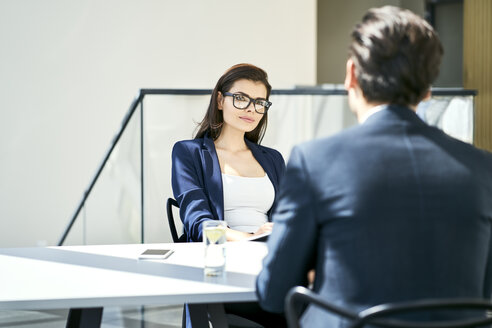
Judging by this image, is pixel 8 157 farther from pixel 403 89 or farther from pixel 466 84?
pixel 403 89

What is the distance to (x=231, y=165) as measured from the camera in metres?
2.56

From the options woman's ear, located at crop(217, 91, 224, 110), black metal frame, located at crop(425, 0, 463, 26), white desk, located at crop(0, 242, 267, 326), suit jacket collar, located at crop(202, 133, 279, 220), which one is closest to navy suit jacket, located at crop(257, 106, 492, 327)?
white desk, located at crop(0, 242, 267, 326)

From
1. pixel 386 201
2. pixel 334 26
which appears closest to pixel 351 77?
pixel 386 201

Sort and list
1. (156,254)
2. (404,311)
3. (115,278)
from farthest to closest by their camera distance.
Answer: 1. (156,254)
2. (115,278)
3. (404,311)

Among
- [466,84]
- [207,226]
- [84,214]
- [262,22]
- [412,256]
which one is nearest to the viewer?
[412,256]

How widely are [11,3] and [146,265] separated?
6830 millimetres

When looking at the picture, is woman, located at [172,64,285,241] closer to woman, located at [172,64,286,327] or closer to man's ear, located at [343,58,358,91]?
woman, located at [172,64,286,327]

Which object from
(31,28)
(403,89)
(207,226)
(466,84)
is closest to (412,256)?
(403,89)

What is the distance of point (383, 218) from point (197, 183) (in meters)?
1.39

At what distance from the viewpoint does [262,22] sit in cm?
806

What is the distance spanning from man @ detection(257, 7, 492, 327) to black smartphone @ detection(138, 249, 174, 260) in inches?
23.4

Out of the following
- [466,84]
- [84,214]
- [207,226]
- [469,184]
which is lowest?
[84,214]

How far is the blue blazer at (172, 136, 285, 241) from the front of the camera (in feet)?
7.49

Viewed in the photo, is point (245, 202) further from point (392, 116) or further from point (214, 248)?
point (392, 116)
